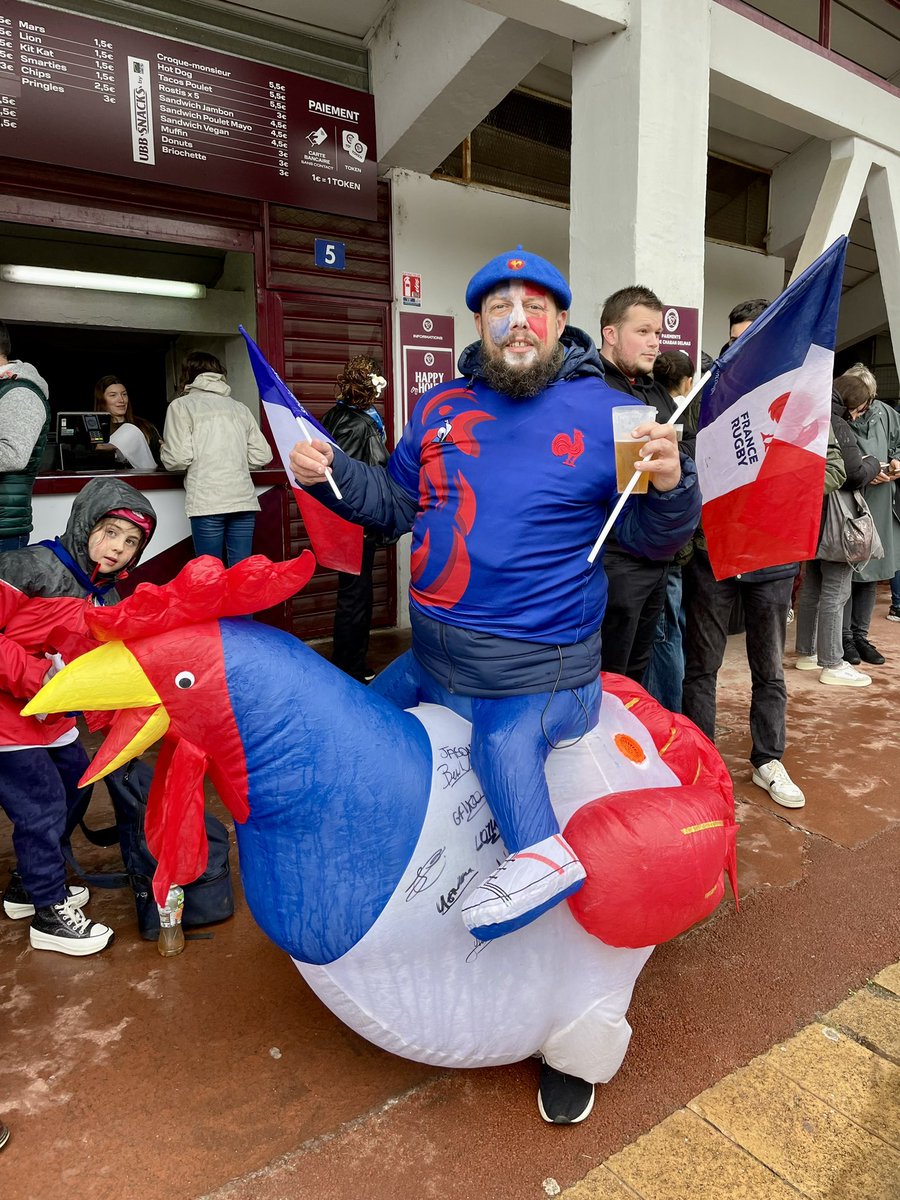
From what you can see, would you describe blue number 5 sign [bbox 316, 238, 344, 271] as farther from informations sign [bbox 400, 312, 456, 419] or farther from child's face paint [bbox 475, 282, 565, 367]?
child's face paint [bbox 475, 282, 565, 367]

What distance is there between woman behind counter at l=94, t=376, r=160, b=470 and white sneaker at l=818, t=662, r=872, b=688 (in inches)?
177

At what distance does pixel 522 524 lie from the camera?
1.79 meters

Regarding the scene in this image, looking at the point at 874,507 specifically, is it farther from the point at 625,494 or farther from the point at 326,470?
the point at 326,470

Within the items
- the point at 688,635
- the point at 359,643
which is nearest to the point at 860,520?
the point at 688,635

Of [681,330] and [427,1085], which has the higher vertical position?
[681,330]

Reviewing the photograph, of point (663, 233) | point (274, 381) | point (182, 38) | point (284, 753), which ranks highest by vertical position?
point (182, 38)

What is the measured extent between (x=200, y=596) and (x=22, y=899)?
5.80 ft

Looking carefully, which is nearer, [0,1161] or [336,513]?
[0,1161]

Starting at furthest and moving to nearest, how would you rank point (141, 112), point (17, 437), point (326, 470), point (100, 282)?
point (100, 282) < point (141, 112) < point (17, 437) < point (326, 470)

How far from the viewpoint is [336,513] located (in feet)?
6.73

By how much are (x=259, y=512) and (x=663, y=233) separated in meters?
3.00

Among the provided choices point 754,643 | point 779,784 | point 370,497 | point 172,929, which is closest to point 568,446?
point 370,497

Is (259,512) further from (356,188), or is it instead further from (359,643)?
(356,188)

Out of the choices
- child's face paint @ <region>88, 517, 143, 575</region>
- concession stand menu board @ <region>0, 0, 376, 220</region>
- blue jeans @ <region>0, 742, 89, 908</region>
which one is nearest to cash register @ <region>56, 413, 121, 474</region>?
concession stand menu board @ <region>0, 0, 376, 220</region>
